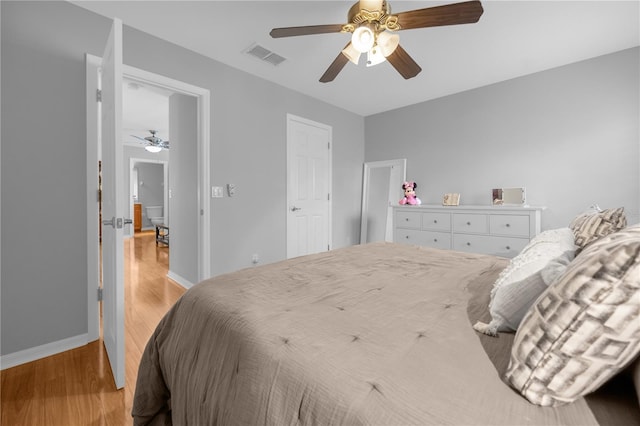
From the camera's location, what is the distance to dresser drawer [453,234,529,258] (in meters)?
2.97

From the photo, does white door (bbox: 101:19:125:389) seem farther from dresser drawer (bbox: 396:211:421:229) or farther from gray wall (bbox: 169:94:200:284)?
dresser drawer (bbox: 396:211:421:229)

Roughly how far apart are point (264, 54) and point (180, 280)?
2823 millimetres

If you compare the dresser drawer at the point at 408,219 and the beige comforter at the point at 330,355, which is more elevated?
the dresser drawer at the point at 408,219

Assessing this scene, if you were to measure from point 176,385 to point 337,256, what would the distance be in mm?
1020

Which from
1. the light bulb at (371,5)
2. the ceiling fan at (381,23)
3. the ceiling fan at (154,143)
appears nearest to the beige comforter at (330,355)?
the ceiling fan at (381,23)

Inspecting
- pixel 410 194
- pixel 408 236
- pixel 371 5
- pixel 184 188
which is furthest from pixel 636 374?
pixel 184 188

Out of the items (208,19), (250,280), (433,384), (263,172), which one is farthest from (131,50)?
(433,384)

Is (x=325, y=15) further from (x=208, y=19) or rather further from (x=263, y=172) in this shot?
(x=263, y=172)

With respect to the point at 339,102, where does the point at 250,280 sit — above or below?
below

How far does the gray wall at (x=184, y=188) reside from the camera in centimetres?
330

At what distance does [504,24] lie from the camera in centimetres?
231

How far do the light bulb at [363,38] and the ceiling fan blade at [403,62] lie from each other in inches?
10.6

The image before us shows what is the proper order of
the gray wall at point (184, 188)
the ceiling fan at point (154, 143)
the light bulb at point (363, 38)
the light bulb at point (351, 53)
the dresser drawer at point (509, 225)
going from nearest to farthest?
the light bulb at point (363, 38), the light bulb at point (351, 53), the dresser drawer at point (509, 225), the gray wall at point (184, 188), the ceiling fan at point (154, 143)

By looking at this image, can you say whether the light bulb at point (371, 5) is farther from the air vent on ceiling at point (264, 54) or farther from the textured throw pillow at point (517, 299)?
the textured throw pillow at point (517, 299)
